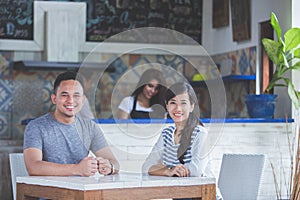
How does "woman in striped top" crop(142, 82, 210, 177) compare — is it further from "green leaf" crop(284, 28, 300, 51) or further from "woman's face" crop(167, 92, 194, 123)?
"green leaf" crop(284, 28, 300, 51)

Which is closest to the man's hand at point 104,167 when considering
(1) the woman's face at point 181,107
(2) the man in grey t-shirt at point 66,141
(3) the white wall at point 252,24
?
(2) the man in grey t-shirt at point 66,141

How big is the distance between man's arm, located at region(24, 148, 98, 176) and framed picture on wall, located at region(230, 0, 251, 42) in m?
3.96

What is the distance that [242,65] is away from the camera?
7.41 m

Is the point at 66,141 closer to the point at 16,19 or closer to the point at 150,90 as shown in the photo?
the point at 150,90

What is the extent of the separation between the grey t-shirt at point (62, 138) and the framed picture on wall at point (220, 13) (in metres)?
4.21

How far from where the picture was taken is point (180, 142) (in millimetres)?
3525

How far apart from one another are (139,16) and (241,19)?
126 cm

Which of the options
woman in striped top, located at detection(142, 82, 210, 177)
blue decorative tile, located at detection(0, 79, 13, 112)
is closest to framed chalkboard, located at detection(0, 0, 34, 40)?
blue decorative tile, located at detection(0, 79, 13, 112)

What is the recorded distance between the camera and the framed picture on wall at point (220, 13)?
787 centimetres

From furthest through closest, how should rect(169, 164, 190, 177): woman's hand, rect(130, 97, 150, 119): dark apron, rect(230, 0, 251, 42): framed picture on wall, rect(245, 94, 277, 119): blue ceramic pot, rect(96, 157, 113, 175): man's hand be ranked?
1. rect(230, 0, 251, 42): framed picture on wall
2. rect(130, 97, 150, 119): dark apron
3. rect(245, 94, 277, 119): blue ceramic pot
4. rect(96, 157, 113, 175): man's hand
5. rect(169, 164, 190, 177): woman's hand

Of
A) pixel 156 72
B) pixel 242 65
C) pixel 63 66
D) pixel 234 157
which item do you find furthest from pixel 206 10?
pixel 156 72

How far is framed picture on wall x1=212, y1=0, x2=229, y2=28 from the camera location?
787 cm

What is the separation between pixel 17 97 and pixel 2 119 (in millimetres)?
269

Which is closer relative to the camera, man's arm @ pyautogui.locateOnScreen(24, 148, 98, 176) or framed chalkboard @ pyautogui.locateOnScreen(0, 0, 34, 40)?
man's arm @ pyautogui.locateOnScreen(24, 148, 98, 176)
